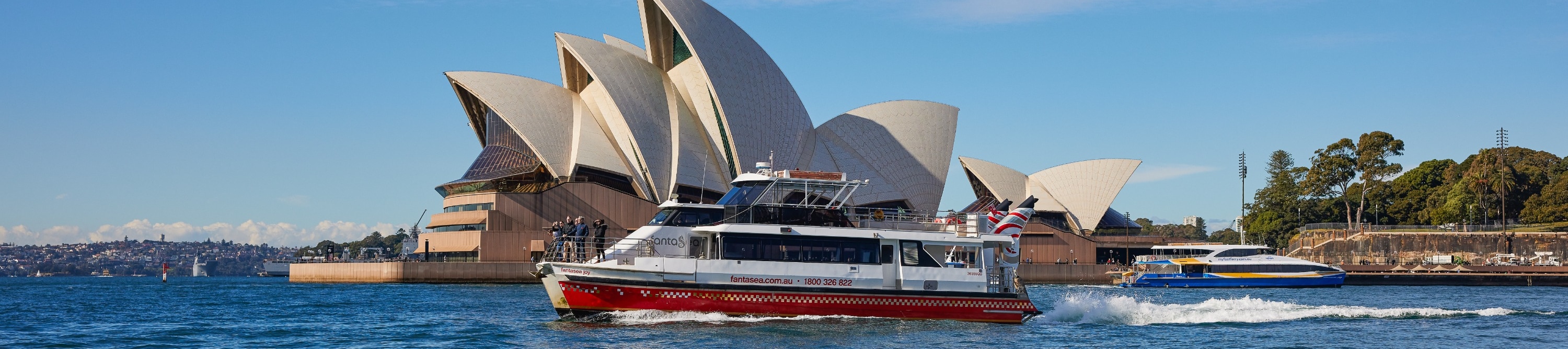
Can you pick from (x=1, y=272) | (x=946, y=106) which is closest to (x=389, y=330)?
(x=946, y=106)

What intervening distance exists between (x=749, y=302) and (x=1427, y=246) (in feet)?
197

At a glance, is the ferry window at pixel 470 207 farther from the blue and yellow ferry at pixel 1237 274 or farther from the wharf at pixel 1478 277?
the wharf at pixel 1478 277

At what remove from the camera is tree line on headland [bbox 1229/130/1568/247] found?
3076 inches

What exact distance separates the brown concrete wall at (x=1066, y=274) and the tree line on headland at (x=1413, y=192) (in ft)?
63.1

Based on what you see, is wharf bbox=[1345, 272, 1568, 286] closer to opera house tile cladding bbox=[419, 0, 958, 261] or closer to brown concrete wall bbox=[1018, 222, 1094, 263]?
brown concrete wall bbox=[1018, 222, 1094, 263]

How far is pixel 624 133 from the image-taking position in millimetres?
62250

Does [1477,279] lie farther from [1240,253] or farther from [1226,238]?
[1226,238]

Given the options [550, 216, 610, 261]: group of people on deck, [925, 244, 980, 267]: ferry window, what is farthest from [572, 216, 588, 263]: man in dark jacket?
[925, 244, 980, 267]: ferry window

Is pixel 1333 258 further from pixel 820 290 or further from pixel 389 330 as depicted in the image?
pixel 389 330

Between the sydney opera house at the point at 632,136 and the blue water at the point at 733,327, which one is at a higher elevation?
the sydney opera house at the point at 632,136

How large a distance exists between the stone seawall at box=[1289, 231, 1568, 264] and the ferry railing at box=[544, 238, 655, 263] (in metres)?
59.0

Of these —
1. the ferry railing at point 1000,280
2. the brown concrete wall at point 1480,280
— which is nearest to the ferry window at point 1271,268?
the brown concrete wall at point 1480,280

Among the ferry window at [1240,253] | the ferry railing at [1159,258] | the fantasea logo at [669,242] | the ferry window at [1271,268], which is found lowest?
the ferry window at [1271,268]

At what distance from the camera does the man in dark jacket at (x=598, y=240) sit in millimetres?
24344
